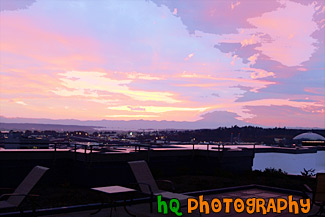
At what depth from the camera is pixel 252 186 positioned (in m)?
11.5

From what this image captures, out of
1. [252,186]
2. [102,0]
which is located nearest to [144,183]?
[252,186]

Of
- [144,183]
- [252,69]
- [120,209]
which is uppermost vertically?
[252,69]

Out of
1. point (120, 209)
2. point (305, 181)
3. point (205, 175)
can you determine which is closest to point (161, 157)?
point (205, 175)

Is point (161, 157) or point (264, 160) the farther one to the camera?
point (264, 160)

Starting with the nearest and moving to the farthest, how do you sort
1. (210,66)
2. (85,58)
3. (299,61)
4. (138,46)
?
1. (138,46)
2. (299,61)
3. (85,58)
4. (210,66)

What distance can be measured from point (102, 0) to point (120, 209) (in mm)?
9852

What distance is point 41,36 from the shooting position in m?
18.2

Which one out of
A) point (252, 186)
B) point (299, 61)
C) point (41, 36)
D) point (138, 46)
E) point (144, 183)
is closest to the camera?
point (144, 183)

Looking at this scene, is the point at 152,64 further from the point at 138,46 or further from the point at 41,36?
the point at 41,36

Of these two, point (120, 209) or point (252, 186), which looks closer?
point (120, 209)

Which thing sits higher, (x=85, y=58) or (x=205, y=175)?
(x=85, y=58)

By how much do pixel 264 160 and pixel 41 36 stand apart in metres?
13.4

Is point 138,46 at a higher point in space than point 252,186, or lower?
higher

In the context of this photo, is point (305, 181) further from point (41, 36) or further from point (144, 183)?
point (41, 36)
